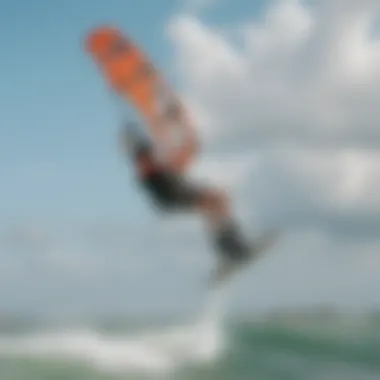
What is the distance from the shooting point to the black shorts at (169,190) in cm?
1606

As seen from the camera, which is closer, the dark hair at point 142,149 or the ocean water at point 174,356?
the dark hair at point 142,149

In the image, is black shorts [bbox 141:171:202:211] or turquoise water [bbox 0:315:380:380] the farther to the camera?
turquoise water [bbox 0:315:380:380]

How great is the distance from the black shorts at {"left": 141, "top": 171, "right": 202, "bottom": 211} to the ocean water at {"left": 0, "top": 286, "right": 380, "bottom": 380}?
6841 mm

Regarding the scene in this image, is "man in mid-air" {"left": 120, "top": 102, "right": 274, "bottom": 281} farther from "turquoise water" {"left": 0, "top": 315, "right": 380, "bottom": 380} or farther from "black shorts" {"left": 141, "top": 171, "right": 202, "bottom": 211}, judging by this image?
"turquoise water" {"left": 0, "top": 315, "right": 380, "bottom": 380}

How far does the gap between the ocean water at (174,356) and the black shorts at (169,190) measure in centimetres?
684

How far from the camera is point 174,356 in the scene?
25.9 meters

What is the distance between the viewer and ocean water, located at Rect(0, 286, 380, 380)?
77.3 ft

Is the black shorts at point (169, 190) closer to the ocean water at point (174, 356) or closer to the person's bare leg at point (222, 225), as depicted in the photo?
the person's bare leg at point (222, 225)

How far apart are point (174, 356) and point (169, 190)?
10.4m

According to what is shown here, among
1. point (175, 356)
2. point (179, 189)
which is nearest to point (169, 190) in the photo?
point (179, 189)

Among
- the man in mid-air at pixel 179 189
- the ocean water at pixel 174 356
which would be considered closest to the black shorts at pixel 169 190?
the man in mid-air at pixel 179 189

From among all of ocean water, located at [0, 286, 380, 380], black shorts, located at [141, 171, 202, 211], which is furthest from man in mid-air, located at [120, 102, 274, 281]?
ocean water, located at [0, 286, 380, 380]

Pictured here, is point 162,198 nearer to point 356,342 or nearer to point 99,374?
point 99,374

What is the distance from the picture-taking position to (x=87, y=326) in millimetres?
32406
